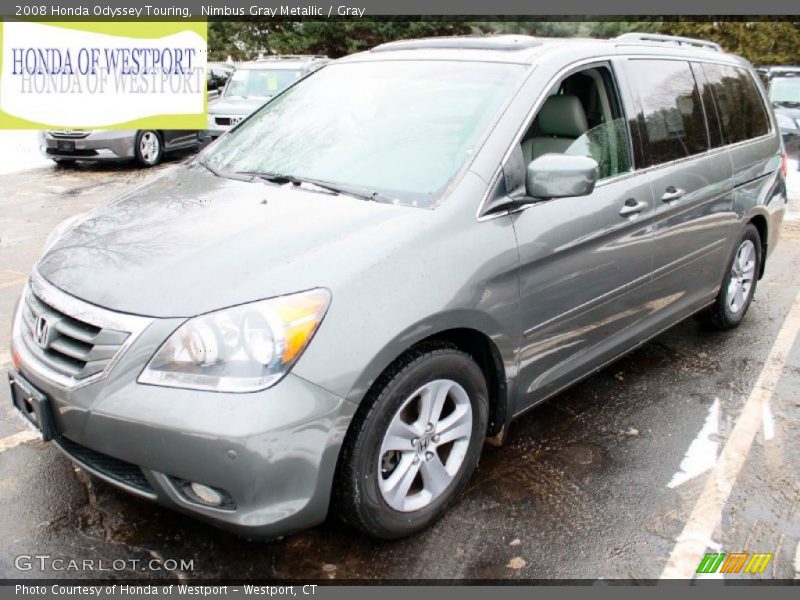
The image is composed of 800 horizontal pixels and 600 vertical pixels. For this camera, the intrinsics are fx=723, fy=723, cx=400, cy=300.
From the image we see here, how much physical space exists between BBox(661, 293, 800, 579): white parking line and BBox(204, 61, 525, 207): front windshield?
163cm

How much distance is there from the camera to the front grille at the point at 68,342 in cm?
227

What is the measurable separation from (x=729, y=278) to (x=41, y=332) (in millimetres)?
4002

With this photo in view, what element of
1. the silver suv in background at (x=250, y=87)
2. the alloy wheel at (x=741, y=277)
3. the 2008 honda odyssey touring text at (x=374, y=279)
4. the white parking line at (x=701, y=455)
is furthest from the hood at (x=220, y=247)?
the silver suv in background at (x=250, y=87)

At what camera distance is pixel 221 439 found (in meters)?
2.12

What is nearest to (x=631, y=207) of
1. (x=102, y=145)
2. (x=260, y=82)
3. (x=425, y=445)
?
(x=425, y=445)

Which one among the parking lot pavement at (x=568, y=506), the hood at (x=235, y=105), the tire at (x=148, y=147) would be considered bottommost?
the tire at (x=148, y=147)

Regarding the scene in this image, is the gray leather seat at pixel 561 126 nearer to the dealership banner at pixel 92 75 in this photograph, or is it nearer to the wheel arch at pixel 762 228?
the wheel arch at pixel 762 228

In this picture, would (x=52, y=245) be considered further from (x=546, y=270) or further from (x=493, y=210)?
(x=546, y=270)

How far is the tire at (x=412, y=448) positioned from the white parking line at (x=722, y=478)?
85 centimetres

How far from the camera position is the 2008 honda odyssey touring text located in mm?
2209

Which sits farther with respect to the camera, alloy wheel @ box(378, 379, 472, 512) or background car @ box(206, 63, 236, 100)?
background car @ box(206, 63, 236, 100)

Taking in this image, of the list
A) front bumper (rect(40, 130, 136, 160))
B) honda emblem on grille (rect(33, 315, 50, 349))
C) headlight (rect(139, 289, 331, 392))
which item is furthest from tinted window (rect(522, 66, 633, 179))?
front bumper (rect(40, 130, 136, 160))

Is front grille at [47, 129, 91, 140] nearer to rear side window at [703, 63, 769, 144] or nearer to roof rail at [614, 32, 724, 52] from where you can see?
roof rail at [614, 32, 724, 52]

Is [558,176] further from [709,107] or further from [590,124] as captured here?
[709,107]
